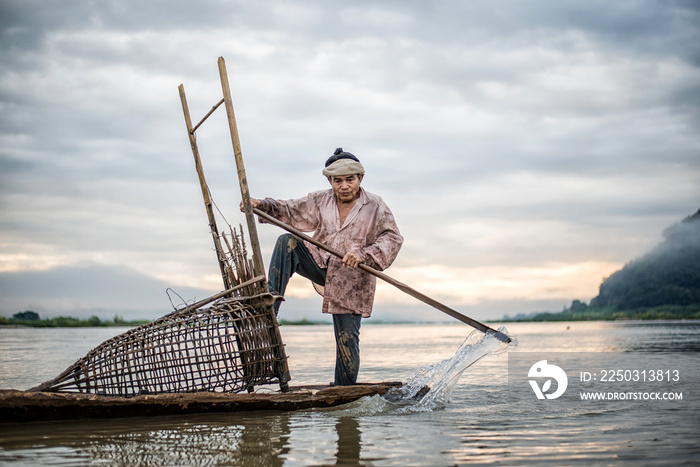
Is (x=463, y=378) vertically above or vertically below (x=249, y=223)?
below

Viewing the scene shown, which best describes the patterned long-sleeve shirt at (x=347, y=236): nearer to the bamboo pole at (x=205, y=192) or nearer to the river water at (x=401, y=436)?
the bamboo pole at (x=205, y=192)

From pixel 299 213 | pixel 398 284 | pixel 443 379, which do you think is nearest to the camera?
pixel 398 284

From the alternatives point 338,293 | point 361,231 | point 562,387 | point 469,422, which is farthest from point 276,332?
point 562,387

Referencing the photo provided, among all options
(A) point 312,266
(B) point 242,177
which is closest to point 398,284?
(A) point 312,266

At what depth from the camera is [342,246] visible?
4633 millimetres

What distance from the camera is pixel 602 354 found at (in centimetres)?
952

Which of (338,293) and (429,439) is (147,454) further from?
(338,293)

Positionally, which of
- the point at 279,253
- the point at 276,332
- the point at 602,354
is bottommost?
the point at 602,354

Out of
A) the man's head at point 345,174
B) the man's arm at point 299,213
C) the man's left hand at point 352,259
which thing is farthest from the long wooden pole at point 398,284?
the man's head at point 345,174

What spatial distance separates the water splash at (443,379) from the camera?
173 inches

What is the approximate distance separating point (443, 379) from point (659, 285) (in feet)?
159

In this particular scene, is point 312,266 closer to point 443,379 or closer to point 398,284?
point 398,284

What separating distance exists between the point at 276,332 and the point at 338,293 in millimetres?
653

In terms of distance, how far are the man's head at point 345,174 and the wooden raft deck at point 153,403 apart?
145 centimetres
